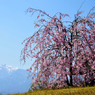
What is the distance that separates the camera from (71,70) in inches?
594

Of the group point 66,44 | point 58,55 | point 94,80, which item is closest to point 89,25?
point 66,44

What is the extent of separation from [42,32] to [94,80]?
21.0 feet

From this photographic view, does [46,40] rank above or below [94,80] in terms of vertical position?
above

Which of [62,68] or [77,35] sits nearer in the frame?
[62,68]

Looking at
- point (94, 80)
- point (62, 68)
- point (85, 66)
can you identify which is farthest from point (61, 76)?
point (94, 80)

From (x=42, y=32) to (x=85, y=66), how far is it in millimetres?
4718

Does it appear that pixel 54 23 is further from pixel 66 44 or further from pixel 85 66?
pixel 85 66

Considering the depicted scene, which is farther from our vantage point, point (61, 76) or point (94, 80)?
point (94, 80)

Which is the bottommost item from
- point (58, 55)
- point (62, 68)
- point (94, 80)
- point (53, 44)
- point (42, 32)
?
point (94, 80)

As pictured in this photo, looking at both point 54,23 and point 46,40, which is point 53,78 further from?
point 54,23

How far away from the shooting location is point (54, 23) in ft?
50.9

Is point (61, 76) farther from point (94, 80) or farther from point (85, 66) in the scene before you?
point (94, 80)

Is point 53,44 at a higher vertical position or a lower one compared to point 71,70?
higher

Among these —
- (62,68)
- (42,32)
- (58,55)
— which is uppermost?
(42,32)
